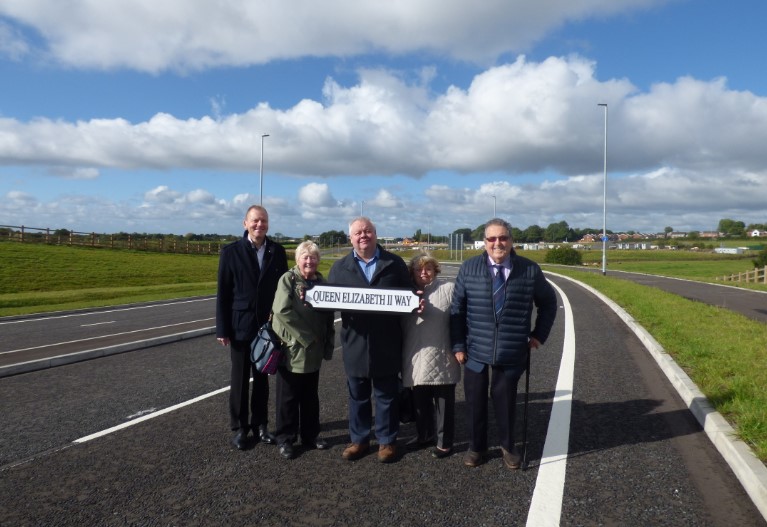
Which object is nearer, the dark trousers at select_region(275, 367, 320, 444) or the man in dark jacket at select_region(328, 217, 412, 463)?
the man in dark jacket at select_region(328, 217, 412, 463)

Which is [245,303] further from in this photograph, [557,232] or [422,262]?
[557,232]

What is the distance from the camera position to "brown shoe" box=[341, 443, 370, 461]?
4.38m

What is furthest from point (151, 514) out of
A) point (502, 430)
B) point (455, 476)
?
point (502, 430)

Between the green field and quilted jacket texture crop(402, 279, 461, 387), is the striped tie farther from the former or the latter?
the green field

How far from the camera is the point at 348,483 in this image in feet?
12.9

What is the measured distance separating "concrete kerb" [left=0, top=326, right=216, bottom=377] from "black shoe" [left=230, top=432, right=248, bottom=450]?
478 centimetres

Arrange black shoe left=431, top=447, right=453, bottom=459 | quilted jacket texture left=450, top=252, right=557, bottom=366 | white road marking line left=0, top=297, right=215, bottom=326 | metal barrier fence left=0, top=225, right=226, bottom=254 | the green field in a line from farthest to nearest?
metal barrier fence left=0, top=225, right=226, bottom=254 < white road marking line left=0, top=297, right=215, bottom=326 < the green field < black shoe left=431, top=447, right=453, bottom=459 < quilted jacket texture left=450, top=252, right=557, bottom=366

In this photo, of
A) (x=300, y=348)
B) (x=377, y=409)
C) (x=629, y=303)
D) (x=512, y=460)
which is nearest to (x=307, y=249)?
(x=300, y=348)

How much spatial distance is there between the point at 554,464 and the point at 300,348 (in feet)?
7.14

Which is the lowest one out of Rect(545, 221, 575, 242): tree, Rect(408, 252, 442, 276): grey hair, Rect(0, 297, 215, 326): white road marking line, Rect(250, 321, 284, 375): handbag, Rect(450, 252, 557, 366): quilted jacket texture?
Rect(0, 297, 215, 326): white road marking line

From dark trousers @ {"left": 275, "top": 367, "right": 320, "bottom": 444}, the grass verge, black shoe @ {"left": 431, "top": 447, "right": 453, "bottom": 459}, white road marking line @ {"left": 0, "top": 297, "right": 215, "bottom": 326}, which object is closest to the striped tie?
black shoe @ {"left": 431, "top": 447, "right": 453, "bottom": 459}

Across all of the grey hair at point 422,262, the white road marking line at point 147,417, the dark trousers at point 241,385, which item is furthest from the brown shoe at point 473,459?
the white road marking line at point 147,417

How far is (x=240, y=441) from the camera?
15.3 feet

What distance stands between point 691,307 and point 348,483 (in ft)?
41.6
